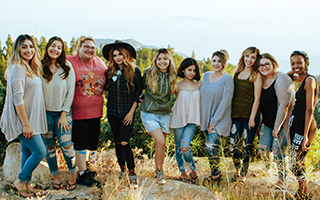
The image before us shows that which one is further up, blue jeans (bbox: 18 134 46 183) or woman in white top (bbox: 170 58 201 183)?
woman in white top (bbox: 170 58 201 183)

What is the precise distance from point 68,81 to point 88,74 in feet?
1.10

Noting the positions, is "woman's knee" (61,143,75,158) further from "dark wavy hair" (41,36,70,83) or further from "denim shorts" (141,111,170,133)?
"denim shorts" (141,111,170,133)

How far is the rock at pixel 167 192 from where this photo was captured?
137 inches

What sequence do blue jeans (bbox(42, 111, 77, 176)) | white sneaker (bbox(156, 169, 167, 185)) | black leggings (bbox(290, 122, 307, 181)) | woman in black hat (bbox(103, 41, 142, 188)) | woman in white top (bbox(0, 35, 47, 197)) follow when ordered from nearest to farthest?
woman in white top (bbox(0, 35, 47, 197)) < black leggings (bbox(290, 122, 307, 181)) < blue jeans (bbox(42, 111, 77, 176)) < woman in black hat (bbox(103, 41, 142, 188)) < white sneaker (bbox(156, 169, 167, 185))

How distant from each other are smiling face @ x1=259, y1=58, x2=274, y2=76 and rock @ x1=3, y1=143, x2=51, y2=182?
3752mm

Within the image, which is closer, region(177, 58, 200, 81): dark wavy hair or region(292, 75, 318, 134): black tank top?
region(292, 75, 318, 134): black tank top

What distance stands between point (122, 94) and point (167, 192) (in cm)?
160

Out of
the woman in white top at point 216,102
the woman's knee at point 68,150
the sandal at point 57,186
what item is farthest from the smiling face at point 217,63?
the sandal at point 57,186

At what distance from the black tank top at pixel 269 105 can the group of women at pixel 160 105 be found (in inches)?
0.5

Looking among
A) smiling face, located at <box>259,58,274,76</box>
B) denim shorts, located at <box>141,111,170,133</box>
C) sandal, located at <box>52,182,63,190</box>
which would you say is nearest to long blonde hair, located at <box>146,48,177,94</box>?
denim shorts, located at <box>141,111,170,133</box>

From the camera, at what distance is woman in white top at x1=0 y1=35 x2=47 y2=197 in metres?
3.10

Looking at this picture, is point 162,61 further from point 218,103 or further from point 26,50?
point 26,50

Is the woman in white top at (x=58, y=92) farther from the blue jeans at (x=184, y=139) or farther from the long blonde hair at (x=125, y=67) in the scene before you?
the blue jeans at (x=184, y=139)

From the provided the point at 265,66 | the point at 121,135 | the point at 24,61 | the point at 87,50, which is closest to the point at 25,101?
the point at 24,61
